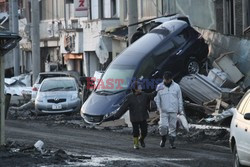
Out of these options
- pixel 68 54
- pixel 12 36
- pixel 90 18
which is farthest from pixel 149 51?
pixel 68 54

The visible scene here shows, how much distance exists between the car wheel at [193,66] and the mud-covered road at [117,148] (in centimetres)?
513

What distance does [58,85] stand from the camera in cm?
3322

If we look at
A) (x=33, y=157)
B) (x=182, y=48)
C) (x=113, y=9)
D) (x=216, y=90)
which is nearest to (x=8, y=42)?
(x=33, y=157)

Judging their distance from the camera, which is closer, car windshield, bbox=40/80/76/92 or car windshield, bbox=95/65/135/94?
car windshield, bbox=95/65/135/94

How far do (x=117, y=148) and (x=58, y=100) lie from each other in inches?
506

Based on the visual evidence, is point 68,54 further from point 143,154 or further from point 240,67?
point 143,154

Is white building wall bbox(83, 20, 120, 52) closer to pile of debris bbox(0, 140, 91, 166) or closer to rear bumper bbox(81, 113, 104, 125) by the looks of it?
rear bumper bbox(81, 113, 104, 125)

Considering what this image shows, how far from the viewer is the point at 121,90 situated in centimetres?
2747

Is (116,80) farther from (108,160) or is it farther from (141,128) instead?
(108,160)

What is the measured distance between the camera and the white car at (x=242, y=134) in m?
13.2

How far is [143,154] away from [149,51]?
1099 cm

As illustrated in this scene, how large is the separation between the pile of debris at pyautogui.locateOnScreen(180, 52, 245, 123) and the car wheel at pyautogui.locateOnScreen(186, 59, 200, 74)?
491 mm

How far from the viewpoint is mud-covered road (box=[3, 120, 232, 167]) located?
16297 mm

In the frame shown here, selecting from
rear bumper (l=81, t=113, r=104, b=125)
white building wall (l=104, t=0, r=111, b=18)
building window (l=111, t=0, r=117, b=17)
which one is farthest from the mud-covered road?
white building wall (l=104, t=0, r=111, b=18)
